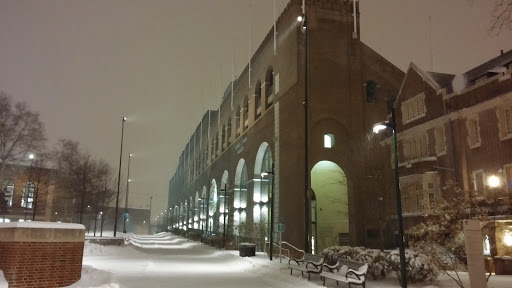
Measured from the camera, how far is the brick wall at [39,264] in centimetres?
1204

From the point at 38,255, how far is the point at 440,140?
81.8ft

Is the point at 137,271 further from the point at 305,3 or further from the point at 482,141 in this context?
the point at 305,3

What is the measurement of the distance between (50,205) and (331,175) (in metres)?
63.1

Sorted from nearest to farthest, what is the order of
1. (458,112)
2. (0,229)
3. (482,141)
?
(0,229), (482,141), (458,112)

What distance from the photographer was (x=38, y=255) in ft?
40.7

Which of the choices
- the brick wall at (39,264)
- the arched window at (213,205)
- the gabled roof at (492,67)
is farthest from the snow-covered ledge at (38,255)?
the arched window at (213,205)

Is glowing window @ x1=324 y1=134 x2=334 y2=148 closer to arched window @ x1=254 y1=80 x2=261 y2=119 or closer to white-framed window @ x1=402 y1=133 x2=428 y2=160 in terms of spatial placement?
white-framed window @ x1=402 y1=133 x2=428 y2=160

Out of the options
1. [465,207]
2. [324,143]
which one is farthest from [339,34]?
[465,207]

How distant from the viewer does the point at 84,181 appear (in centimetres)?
4944

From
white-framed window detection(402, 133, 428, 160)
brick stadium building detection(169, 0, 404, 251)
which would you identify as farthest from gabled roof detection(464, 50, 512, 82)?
brick stadium building detection(169, 0, 404, 251)

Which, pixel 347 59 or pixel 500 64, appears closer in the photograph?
pixel 500 64

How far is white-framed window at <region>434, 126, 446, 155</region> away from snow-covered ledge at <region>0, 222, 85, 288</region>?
2350 cm

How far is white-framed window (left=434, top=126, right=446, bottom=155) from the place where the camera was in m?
28.4

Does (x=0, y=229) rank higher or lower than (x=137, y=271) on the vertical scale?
higher
